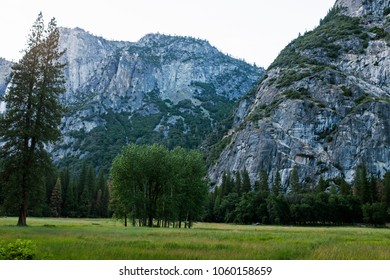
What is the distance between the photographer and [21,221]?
138ft

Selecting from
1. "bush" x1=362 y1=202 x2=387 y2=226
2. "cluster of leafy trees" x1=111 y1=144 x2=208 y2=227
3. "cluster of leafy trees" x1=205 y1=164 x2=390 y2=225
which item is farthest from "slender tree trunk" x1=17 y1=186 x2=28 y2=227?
"bush" x1=362 y1=202 x2=387 y2=226

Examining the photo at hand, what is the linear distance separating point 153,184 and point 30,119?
30.4m

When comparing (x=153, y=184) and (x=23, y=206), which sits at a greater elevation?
(x=153, y=184)

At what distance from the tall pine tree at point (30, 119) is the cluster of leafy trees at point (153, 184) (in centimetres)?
2289

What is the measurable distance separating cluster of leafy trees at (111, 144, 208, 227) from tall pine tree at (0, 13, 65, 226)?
75.1 feet

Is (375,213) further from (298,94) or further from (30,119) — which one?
(298,94)

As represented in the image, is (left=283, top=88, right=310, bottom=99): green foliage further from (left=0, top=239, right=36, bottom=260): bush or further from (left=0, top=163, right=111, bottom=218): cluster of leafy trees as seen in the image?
(left=0, top=239, right=36, bottom=260): bush

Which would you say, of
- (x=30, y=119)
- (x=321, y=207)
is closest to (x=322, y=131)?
(x=321, y=207)

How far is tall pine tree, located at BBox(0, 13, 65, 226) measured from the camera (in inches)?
1624

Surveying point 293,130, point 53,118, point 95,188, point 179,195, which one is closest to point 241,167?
point 293,130

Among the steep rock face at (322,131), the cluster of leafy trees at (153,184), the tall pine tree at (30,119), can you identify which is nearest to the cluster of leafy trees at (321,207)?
the steep rock face at (322,131)

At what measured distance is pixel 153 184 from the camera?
69688mm
